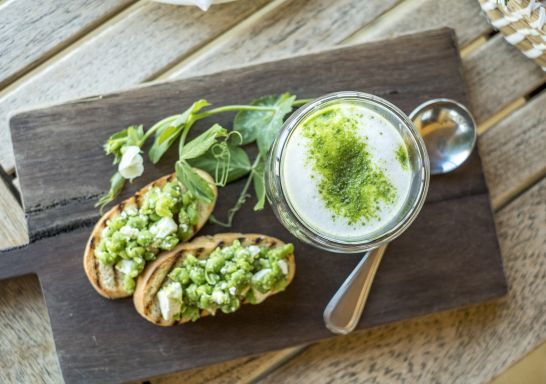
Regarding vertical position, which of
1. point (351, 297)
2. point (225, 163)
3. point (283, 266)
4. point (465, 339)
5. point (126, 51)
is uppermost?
point (126, 51)

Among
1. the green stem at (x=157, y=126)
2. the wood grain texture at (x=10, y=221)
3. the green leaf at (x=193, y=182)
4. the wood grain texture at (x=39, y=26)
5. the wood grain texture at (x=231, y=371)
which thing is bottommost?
the wood grain texture at (x=231, y=371)

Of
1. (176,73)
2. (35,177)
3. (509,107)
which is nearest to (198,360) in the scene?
(35,177)

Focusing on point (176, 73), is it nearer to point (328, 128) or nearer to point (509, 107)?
point (328, 128)

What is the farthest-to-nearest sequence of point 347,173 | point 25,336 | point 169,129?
1. point 25,336
2. point 169,129
3. point 347,173

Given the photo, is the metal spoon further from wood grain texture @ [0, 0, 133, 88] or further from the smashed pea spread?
wood grain texture @ [0, 0, 133, 88]

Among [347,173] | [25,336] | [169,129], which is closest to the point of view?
[347,173]

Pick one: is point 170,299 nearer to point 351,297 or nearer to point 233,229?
point 233,229

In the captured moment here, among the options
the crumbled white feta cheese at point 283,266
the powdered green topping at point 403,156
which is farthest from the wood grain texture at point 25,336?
the powdered green topping at point 403,156

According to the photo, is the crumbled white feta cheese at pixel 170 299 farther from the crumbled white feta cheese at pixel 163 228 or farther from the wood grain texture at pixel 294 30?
the wood grain texture at pixel 294 30

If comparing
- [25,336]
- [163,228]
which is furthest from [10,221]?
[163,228]
